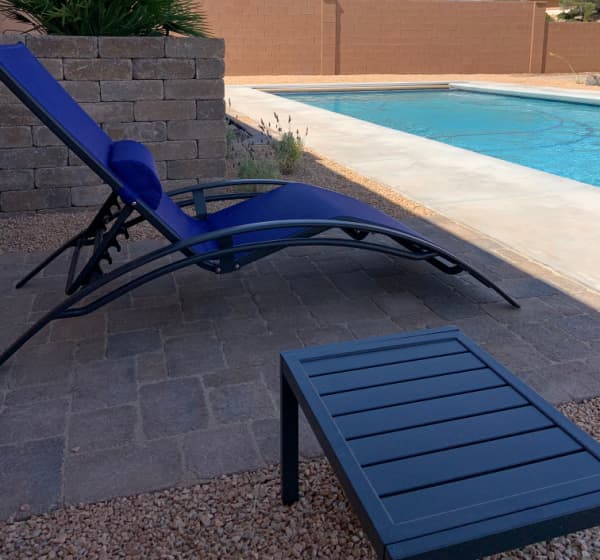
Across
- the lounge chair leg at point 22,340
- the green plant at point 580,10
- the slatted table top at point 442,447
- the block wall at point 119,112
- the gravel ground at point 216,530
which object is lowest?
the gravel ground at point 216,530

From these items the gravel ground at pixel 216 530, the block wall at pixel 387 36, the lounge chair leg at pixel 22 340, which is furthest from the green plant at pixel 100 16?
the block wall at pixel 387 36

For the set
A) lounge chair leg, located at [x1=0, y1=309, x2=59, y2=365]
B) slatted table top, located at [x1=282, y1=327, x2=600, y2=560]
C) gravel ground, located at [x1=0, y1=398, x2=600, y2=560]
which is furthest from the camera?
lounge chair leg, located at [x1=0, y1=309, x2=59, y2=365]

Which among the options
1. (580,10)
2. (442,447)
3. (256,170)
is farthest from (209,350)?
(580,10)

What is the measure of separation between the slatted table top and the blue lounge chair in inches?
44.9

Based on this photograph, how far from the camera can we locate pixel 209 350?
2879mm

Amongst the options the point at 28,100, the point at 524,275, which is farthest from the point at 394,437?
the point at 524,275

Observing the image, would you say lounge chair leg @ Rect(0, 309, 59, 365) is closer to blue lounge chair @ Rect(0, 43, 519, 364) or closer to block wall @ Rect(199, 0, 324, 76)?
blue lounge chair @ Rect(0, 43, 519, 364)

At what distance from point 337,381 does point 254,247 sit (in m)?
1.27

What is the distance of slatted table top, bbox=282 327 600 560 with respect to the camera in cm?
123

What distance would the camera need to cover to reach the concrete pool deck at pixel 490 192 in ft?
13.7

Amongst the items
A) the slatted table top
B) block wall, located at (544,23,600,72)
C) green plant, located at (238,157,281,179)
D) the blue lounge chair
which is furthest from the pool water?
block wall, located at (544,23,600,72)

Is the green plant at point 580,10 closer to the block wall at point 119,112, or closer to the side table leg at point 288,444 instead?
the block wall at point 119,112

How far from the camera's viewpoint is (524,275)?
374 cm

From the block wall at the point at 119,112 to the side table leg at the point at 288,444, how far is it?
3.73m
